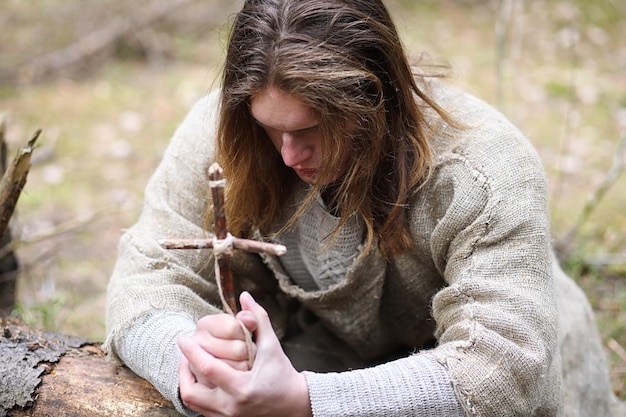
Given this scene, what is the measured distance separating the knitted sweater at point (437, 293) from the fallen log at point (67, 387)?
0.06 m

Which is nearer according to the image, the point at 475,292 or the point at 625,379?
the point at 475,292

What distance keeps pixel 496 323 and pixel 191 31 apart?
588 cm

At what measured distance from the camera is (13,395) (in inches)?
70.7

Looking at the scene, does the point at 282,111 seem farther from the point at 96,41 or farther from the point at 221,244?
the point at 96,41

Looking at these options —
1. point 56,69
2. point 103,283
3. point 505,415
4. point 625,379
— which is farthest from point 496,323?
point 56,69

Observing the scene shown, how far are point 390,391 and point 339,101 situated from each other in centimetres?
63

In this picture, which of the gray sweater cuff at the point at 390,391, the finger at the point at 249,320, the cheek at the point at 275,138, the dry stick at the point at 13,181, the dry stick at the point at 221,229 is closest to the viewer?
the dry stick at the point at 221,229

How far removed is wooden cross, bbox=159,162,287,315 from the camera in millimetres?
1243

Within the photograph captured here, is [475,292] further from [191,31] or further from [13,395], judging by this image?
[191,31]

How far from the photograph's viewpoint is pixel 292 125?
1684 millimetres

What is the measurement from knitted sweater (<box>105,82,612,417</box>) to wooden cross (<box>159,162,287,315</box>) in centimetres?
32

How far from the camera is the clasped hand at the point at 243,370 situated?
1450 mm

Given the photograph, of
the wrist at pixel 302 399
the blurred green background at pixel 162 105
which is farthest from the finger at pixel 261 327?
the blurred green background at pixel 162 105

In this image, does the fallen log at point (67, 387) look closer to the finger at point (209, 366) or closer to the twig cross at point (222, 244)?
the finger at point (209, 366)
